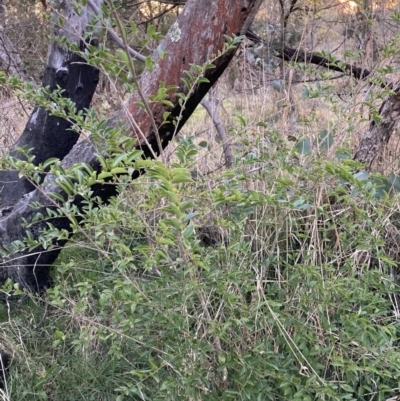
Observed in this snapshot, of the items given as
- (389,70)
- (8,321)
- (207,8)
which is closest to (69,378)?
(8,321)

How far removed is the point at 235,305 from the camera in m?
1.42

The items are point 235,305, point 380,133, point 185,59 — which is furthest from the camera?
point 380,133

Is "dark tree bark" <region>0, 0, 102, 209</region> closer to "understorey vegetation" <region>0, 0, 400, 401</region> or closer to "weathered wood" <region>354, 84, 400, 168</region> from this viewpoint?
"understorey vegetation" <region>0, 0, 400, 401</region>

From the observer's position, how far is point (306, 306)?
4.80 ft

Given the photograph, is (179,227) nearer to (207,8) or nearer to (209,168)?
(207,8)

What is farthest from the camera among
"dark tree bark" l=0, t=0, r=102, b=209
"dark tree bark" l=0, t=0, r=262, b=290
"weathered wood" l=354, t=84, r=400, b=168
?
"dark tree bark" l=0, t=0, r=102, b=209

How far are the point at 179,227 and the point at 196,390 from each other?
0.56m

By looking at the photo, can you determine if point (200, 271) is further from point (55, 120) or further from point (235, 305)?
point (55, 120)

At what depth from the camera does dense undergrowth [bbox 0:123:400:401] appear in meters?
1.29

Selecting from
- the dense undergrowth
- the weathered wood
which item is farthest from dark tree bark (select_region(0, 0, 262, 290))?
the weathered wood

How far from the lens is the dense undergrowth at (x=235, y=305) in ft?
4.22

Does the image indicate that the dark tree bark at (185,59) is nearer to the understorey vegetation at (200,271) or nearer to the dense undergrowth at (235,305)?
the understorey vegetation at (200,271)

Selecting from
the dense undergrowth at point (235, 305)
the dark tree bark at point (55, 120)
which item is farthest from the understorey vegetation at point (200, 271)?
the dark tree bark at point (55, 120)

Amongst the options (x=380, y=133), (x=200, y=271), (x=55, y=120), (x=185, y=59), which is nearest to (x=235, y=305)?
(x=200, y=271)
